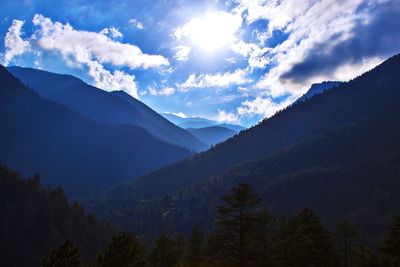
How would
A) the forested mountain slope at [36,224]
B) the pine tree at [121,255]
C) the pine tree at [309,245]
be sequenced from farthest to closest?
the forested mountain slope at [36,224], the pine tree at [309,245], the pine tree at [121,255]

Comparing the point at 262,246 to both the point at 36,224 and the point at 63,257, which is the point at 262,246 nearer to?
the point at 63,257

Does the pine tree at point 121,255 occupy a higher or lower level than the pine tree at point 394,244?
lower

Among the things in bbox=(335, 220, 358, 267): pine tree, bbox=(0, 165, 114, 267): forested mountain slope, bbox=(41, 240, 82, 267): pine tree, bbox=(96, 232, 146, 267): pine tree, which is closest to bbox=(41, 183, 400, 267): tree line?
bbox=(96, 232, 146, 267): pine tree

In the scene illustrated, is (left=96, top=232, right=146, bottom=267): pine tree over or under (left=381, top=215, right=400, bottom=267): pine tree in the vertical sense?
under

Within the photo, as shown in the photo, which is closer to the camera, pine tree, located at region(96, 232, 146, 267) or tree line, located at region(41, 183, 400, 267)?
pine tree, located at region(96, 232, 146, 267)

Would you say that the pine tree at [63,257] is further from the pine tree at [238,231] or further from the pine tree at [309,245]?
the pine tree at [309,245]

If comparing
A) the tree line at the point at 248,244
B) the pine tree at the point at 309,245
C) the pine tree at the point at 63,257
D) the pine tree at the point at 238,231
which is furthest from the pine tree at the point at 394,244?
the pine tree at the point at 63,257

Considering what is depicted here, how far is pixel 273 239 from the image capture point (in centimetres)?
5347

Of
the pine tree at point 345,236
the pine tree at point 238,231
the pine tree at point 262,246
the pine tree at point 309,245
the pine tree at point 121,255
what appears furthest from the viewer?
the pine tree at point 345,236

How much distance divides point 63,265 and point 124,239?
8.54 metres

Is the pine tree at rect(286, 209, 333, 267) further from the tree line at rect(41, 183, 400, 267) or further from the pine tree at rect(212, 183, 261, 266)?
the pine tree at rect(212, 183, 261, 266)

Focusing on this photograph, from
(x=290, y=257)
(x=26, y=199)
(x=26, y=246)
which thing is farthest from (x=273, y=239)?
(x=26, y=199)

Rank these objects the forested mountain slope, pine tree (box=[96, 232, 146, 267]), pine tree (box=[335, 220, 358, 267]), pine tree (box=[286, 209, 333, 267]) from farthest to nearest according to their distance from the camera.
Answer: the forested mountain slope < pine tree (box=[335, 220, 358, 267]) < pine tree (box=[286, 209, 333, 267]) < pine tree (box=[96, 232, 146, 267])

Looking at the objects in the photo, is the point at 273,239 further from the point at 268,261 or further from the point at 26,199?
the point at 26,199
